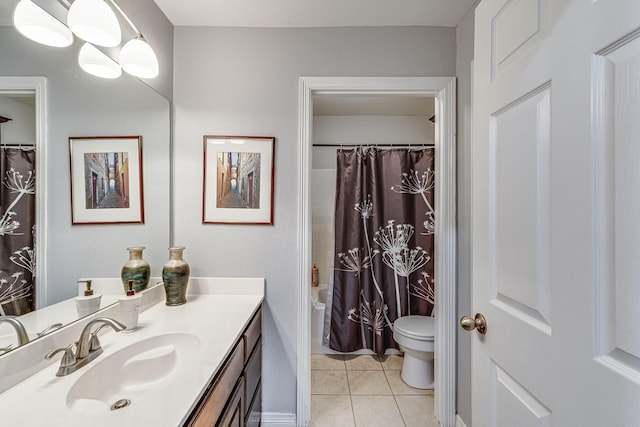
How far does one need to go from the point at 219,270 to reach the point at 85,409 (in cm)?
95

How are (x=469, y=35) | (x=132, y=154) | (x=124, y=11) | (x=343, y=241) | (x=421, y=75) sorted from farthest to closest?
(x=343, y=241) → (x=421, y=75) → (x=469, y=35) → (x=132, y=154) → (x=124, y=11)

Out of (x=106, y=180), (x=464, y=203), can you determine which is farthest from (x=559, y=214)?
(x=106, y=180)

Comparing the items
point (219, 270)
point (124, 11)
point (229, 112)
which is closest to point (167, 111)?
point (229, 112)

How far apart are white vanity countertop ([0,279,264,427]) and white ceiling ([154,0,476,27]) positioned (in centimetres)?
161

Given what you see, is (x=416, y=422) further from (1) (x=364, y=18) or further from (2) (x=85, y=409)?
(1) (x=364, y=18)

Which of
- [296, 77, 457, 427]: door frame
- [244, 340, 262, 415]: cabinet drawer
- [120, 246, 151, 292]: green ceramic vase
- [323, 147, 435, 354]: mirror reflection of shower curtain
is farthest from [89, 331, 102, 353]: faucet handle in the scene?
[323, 147, 435, 354]: mirror reflection of shower curtain

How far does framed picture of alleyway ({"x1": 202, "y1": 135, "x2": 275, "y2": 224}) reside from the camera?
5.38 ft

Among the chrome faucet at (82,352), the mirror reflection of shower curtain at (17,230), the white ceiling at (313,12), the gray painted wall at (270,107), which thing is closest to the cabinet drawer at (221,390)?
the chrome faucet at (82,352)

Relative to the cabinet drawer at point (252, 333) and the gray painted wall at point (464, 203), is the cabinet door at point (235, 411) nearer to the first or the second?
the cabinet drawer at point (252, 333)

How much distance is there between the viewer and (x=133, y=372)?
1.01 metres

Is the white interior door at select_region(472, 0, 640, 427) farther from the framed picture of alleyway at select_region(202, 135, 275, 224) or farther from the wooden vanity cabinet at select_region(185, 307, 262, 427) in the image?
the framed picture of alleyway at select_region(202, 135, 275, 224)

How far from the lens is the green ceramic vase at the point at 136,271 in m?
1.30

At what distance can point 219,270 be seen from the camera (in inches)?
65.6

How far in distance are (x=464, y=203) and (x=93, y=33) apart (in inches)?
73.3
